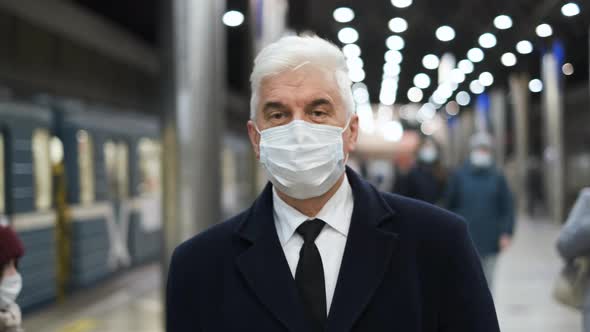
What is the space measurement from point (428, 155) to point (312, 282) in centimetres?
642

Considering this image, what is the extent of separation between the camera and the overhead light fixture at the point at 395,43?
12.0m

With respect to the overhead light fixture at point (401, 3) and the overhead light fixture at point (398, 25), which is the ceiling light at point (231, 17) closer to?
the overhead light fixture at point (401, 3)

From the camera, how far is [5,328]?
255 centimetres

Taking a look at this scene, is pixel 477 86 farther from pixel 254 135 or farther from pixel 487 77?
pixel 254 135

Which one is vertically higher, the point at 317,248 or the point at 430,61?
the point at 430,61

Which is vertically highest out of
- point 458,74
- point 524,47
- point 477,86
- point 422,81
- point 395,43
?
Result: point 395,43

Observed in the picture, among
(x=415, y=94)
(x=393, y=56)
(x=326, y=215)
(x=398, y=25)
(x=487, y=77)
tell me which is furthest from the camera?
(x=415, y=94)

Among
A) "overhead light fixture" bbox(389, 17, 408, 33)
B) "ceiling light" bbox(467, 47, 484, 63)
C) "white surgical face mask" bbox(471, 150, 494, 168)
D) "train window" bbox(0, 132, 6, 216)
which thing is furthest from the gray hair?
"overhead light fixture" bbox(389, 17, 408, 33)

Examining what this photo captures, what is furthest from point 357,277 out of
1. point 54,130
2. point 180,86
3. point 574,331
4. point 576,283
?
point 54,130

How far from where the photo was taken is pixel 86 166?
10.3 metres

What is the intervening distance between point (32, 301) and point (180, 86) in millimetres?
3930

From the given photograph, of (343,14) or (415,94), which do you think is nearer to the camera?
(343,14)

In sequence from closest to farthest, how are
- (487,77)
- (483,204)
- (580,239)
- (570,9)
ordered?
(580,239) < (570,9) < (483,204) < (487,77)

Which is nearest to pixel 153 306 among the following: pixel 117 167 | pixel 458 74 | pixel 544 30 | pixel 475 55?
pixel 117 167
